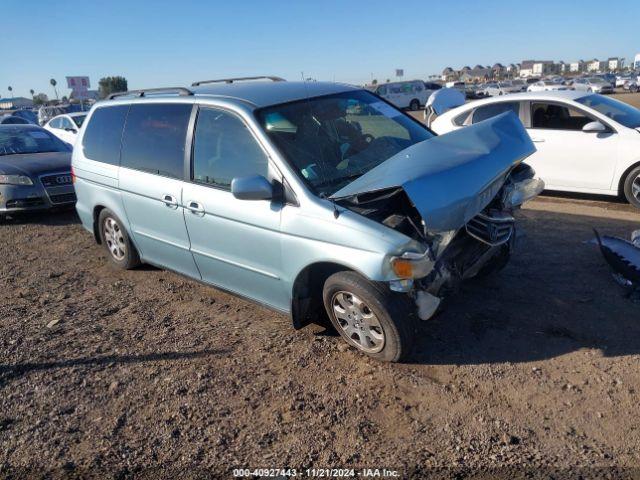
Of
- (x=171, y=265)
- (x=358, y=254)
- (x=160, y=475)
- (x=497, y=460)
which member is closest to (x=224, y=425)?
(x=160, y=475)

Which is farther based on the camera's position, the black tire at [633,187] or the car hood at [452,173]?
the black tire at [633,187]

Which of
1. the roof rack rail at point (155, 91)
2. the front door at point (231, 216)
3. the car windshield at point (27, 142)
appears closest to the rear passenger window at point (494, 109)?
the roof rack rail at point (155, 91)

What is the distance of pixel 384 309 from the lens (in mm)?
3262

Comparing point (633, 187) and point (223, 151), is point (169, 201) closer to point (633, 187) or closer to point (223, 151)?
point (223, 151)

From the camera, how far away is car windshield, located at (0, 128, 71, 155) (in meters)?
8.82

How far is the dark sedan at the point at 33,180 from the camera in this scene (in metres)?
7.73

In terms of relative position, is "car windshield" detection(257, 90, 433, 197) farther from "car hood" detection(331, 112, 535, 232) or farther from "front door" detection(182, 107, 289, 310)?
"car hood" detection(331, 112, 535, 232)

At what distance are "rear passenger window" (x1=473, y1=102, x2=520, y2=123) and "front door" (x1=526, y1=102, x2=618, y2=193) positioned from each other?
262mm

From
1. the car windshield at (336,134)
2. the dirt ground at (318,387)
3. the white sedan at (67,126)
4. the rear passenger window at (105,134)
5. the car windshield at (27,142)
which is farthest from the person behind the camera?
the white sedan at (67,126)

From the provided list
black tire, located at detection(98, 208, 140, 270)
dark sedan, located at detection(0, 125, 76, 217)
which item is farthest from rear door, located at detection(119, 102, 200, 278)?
dark sedan, located at detection(0, 125, 76, 217)

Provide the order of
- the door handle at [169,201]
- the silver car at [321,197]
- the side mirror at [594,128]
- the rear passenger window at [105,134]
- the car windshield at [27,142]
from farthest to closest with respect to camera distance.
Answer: the car windshield at [27,142], the side mirror at [594,128], the rear passenger window at [105,134], the door handle at [169,201], the silver car at [321,197]

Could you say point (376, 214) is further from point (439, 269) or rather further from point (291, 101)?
point (291, 101)

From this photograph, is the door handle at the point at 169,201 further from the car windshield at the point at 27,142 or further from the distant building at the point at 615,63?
the distant building at the point at 615,63

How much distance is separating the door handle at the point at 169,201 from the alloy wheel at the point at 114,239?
1.24 m
